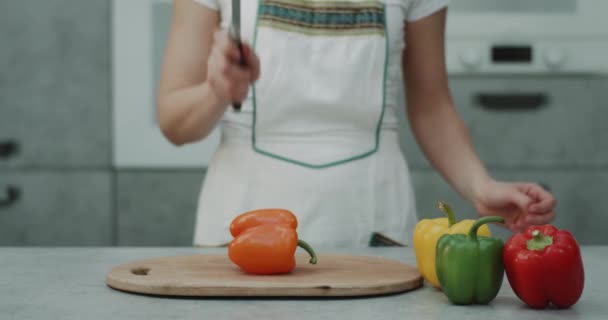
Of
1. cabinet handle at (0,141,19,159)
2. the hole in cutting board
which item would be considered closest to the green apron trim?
the hole in cutting board

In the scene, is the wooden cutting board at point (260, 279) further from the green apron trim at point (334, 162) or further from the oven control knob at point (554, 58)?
the oven control knob at point (554, 58)

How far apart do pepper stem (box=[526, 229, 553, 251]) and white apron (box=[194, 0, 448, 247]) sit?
64 centimetres

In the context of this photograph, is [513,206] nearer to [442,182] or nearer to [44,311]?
[44,311]

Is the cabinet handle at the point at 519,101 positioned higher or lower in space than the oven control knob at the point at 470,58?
lower

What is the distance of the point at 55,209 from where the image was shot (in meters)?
2.50

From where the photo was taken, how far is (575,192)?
2.47m

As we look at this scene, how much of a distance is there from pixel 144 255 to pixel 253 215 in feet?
0.83

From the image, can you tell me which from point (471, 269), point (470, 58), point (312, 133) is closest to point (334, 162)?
point (312, 133)

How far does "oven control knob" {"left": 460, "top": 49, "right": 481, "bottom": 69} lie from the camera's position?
2.46m

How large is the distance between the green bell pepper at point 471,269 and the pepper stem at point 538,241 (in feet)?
0.13

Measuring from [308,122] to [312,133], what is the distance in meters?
0.02

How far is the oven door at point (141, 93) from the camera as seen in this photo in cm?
246

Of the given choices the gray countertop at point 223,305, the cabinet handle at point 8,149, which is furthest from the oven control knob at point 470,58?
the gray countertop at point 223,305

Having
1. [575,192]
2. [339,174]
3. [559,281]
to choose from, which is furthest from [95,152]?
[559,281]
